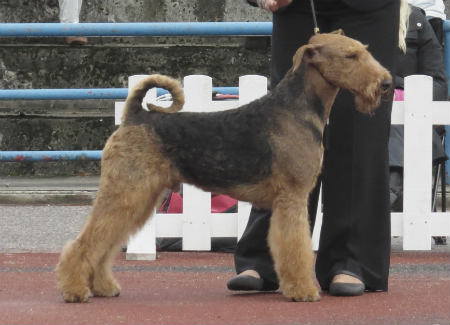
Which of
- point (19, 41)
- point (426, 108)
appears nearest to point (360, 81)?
point (426, 108)

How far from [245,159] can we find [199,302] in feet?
2.11

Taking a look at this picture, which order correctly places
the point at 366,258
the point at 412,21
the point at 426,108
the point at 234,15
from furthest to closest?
1. the point at 234,15
2. the point at 412,21
3. the point at 426,108
4. the point at 366,258

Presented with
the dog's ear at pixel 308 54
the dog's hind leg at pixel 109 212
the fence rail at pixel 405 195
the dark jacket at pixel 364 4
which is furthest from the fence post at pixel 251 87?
the dog's hind leg at pixel 109 212

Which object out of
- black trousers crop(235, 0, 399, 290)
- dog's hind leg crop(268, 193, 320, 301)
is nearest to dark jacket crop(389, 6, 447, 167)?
black trousers crop(235, 0, 399, 290)

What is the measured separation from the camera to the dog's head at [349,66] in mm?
4535

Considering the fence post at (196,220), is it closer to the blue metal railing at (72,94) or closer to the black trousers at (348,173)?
the blue metal railing at (72,94)

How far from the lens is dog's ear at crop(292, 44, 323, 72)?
4.64 m

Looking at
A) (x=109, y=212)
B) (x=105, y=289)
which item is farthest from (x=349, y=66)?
(x=105, y=289)

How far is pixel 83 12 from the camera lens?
11.2m

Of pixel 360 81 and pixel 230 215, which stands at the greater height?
pixel 360 81

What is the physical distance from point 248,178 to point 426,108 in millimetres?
2255

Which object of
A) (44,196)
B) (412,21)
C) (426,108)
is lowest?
(44,196)

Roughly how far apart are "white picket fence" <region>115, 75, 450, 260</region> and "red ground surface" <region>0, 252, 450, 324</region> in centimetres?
60

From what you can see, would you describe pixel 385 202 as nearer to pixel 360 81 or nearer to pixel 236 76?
pixel 360 81
